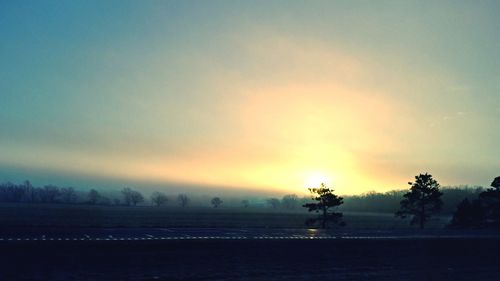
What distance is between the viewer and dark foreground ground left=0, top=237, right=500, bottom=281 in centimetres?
2459

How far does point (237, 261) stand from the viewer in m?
29.5

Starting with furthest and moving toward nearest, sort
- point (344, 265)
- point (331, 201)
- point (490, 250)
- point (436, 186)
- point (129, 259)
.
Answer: point (436, 186), point (331, 201), point (490, 250), point (344, 265), point (129, 259)

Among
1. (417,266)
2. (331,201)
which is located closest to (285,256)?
(417,266)

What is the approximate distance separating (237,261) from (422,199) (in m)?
57.1

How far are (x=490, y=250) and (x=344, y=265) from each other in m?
20.8

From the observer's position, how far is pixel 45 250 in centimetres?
2862

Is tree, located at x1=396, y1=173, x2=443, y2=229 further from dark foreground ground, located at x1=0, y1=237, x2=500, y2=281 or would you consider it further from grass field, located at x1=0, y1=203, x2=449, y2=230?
dark foreground ground, located at x1=0, y1=237, x2=500, y2=281

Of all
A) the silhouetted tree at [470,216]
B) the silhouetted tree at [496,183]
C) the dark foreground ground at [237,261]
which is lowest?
the dark foreground ground at [237,261]

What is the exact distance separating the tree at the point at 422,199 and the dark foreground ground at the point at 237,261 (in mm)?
38251

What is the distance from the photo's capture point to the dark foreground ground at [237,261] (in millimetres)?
24594

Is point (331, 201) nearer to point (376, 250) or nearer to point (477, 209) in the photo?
point (477, 209)

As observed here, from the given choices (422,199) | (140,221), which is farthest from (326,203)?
(140,221)

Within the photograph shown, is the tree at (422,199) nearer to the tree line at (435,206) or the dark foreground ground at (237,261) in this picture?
the tree line at (435,206)

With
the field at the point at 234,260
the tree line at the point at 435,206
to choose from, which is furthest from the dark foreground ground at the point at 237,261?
the tree line at the point at 435,206
